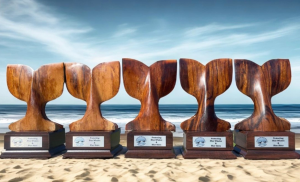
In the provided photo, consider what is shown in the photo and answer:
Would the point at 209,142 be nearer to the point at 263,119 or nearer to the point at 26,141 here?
the point at 263,119

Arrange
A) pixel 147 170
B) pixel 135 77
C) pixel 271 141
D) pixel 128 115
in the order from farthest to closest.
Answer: pixel 128 115 < pixel 135 77 < pixel 271 141 < pixel 147 170

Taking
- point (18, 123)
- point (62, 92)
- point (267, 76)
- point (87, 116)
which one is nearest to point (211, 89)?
point (267, 76)

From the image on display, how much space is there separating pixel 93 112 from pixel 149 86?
16.5 inches

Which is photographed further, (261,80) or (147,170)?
(261,80)

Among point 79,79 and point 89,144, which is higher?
point 79,79

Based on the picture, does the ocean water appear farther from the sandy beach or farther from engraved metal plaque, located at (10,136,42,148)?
the sandy beach

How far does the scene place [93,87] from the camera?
1.84 meters

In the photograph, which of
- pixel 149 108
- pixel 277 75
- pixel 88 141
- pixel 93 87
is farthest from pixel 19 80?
pixel 277 75

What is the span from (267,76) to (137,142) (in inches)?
39.2

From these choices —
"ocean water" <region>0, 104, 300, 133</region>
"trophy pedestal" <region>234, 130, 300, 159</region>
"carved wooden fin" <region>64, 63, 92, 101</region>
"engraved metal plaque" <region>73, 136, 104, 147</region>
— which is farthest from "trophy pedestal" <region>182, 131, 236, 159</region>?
"ocean water" <region>0, 104, 300, 133</region>

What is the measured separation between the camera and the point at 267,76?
184 cm

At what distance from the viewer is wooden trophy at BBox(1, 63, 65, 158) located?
1.82 meters

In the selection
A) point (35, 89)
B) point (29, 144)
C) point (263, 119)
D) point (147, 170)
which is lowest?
point (147, 170)

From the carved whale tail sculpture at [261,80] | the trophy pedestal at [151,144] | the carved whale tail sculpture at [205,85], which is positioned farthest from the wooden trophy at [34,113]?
the carved whale tail sculpture at [261,80]
